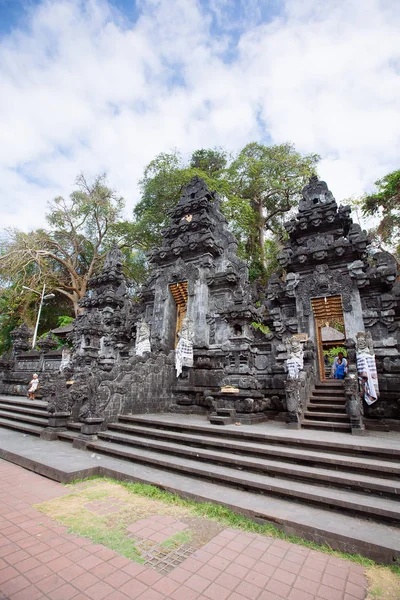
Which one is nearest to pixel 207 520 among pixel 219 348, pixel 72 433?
pixel 72 433

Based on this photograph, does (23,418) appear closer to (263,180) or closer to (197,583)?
(197,583)

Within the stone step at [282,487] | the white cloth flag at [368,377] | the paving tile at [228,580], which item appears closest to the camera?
the paving tile at [228,580]

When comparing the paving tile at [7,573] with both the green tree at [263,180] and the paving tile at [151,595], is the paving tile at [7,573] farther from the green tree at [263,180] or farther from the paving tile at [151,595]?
the green tree at [263,180]

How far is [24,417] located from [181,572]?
8.22 m

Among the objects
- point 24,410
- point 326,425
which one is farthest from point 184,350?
point 24,410

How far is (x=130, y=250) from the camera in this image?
2697cm

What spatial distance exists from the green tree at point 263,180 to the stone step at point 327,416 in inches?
574

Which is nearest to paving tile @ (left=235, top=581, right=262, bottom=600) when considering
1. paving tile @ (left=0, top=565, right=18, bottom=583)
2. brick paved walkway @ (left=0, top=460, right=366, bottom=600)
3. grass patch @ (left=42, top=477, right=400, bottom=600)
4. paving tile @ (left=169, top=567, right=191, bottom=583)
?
brick paved walkway @ (left=0, top=460, right=366, bottom=600)

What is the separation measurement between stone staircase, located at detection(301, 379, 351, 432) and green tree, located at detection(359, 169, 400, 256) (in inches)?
526

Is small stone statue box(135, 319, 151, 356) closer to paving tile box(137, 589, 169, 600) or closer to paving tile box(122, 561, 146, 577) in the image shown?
paving tile box(122, 561, 146, 577)

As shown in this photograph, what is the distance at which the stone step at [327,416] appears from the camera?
703 centimetres

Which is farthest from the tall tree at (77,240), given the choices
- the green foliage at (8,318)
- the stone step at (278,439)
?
the stone step at (278,439)

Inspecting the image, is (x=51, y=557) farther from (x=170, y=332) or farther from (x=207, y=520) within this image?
(x=170, y=332)

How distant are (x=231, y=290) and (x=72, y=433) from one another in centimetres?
752
